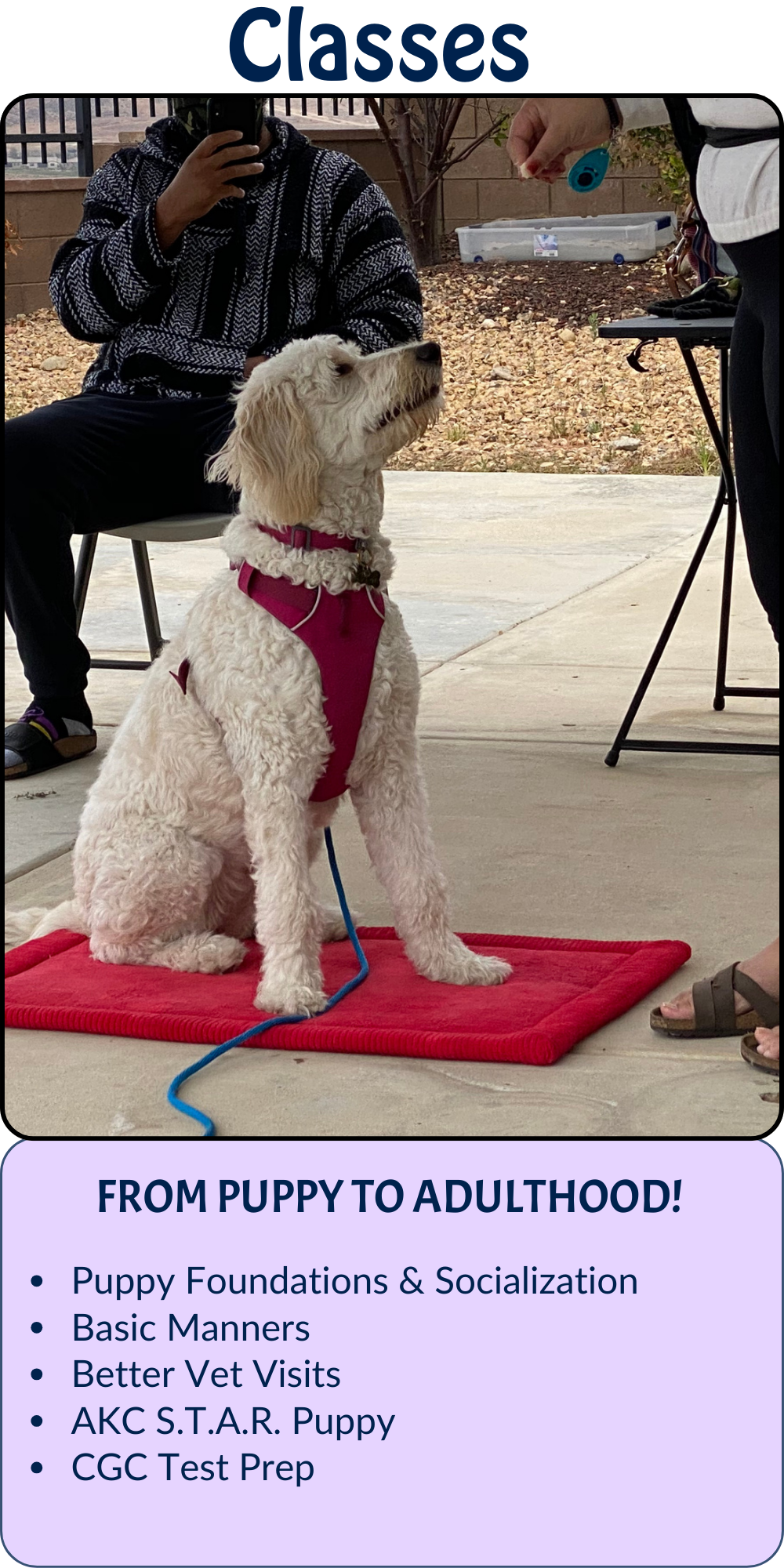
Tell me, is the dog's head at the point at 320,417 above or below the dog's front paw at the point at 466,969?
above

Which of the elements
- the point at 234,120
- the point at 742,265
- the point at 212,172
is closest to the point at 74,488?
the point at 212,172

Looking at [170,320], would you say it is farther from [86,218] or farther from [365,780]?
[365,780]

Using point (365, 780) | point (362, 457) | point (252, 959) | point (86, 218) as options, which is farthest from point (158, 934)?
point (86, 218)

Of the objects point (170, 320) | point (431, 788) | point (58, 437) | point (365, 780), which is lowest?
point (431, 788)

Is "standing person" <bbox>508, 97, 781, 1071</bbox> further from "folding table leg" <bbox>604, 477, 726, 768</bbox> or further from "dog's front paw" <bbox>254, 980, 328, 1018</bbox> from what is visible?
"folding table leg" <bbox>604, 477, 726, 768</bbox>

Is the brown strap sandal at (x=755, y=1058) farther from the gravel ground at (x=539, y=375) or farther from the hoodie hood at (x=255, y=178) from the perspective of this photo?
the gravel ground at (x=539, y=375)

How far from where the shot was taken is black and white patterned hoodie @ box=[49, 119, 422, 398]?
482 centimetres

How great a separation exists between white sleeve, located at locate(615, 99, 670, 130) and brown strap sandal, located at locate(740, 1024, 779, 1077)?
1.53 meters

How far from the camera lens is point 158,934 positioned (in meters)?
3.48

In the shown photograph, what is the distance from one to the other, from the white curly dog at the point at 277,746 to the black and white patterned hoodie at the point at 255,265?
1.60 metres

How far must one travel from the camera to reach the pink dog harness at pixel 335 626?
320cm

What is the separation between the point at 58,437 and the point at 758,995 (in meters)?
2.85

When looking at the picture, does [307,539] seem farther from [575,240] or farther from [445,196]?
[445,196]

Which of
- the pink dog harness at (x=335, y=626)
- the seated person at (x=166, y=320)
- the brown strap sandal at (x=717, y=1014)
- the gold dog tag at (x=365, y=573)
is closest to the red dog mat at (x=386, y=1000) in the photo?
the brown strap sandal at (x=717, y=1014)
